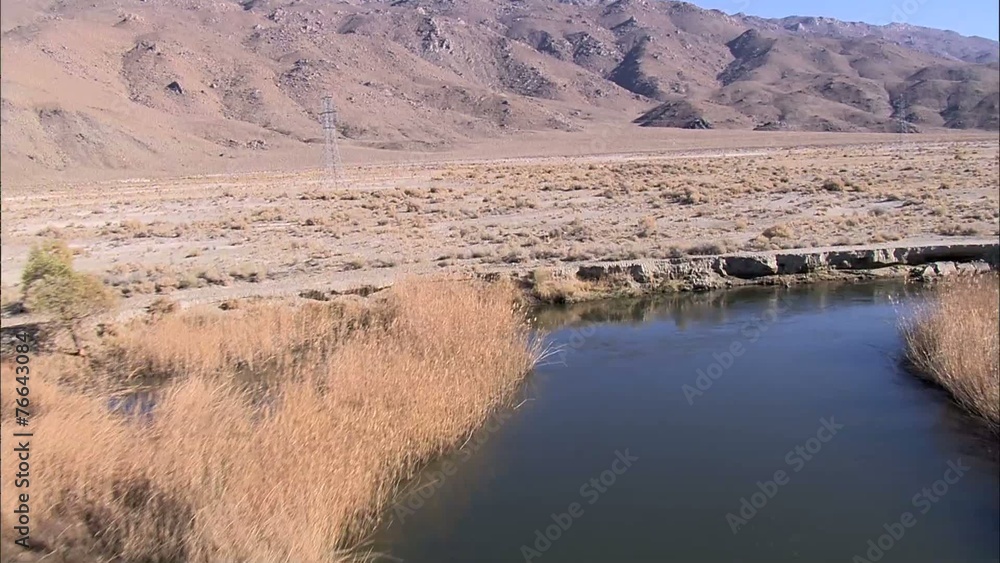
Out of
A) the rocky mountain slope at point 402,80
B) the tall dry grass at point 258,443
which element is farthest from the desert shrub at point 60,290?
the rocky mountain slope at point 402,80

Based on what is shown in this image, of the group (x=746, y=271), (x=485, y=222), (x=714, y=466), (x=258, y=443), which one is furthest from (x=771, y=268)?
(x=258, y=443)

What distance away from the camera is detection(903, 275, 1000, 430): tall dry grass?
26.7ft

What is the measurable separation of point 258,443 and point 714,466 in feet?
16.7

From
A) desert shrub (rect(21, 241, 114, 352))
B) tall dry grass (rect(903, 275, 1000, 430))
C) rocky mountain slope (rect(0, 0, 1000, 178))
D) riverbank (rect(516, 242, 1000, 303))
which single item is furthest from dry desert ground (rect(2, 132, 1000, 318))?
rocky mountain slope (rect(0, 0, 1000, 178))

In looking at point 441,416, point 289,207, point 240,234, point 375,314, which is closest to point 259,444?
point 441,416

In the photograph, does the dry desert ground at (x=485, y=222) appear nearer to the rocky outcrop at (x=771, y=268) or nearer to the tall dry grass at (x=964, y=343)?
the rocky outcrop at (x=771, y=268)

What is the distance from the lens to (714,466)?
8844 millimetres

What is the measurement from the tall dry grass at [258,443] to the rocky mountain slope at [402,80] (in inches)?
2289

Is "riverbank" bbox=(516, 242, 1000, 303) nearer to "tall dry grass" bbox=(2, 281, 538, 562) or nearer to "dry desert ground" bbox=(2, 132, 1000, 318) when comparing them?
"dry desert ground" bbox=(2, 132, 1000, 318)

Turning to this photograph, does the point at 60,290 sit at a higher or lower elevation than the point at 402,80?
lower

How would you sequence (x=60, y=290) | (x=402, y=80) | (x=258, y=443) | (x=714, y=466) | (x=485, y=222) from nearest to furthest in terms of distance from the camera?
(x=258, y=443), (x=714, y=466), (x=60, y=290), (x=485, y=222), (x=402, y=80)

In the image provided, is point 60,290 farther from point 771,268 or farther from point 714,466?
point 771,268

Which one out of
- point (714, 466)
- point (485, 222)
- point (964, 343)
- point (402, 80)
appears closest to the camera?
point (714, 466)

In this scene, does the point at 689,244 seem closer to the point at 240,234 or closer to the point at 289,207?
the point at 240,234
